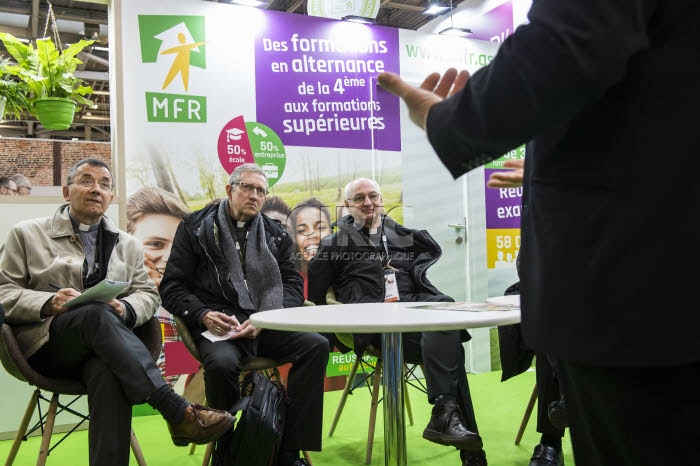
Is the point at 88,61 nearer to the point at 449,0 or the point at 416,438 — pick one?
the point at 449,0

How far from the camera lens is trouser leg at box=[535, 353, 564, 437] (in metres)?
2.88

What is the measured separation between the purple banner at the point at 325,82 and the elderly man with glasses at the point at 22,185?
5.13 ft

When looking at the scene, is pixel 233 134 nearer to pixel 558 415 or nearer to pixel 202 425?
pixel 202 425

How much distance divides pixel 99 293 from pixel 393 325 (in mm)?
1393

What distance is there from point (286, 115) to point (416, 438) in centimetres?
241

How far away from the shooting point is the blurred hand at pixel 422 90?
105 cm

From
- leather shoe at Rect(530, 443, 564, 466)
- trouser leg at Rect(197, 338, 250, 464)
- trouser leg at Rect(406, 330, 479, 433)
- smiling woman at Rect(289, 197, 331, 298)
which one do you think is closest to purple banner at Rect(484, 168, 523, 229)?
smiling woman at Rect(289, 197, 331, 298)

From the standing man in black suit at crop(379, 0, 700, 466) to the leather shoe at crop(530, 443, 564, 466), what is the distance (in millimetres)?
2108

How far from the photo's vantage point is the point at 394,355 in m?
2.12

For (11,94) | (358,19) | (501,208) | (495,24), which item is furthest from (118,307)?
(495,24)

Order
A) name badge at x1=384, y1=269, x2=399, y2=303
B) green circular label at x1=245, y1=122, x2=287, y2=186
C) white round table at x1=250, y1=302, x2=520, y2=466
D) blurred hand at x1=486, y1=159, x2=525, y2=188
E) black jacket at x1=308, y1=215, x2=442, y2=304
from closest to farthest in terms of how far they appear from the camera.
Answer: blurred hand at x1=486, y1=159, x2=525, y2=188 → white round table at x1=250, y1=302, x2=520, y2=466 → name badge at x1=384, y1=269, x2=399, y2=303 → black jacket at x1=308, y1=215, x2=442, y2=304 → green circular label at x1=245, y1=122, x2=287, y2=186

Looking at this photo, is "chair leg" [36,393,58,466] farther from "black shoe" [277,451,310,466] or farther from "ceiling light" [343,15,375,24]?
"ceiling light" [343,15,375,24]

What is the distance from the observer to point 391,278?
3.47m

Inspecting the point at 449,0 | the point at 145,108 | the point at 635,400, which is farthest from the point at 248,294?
the point at 449,0
